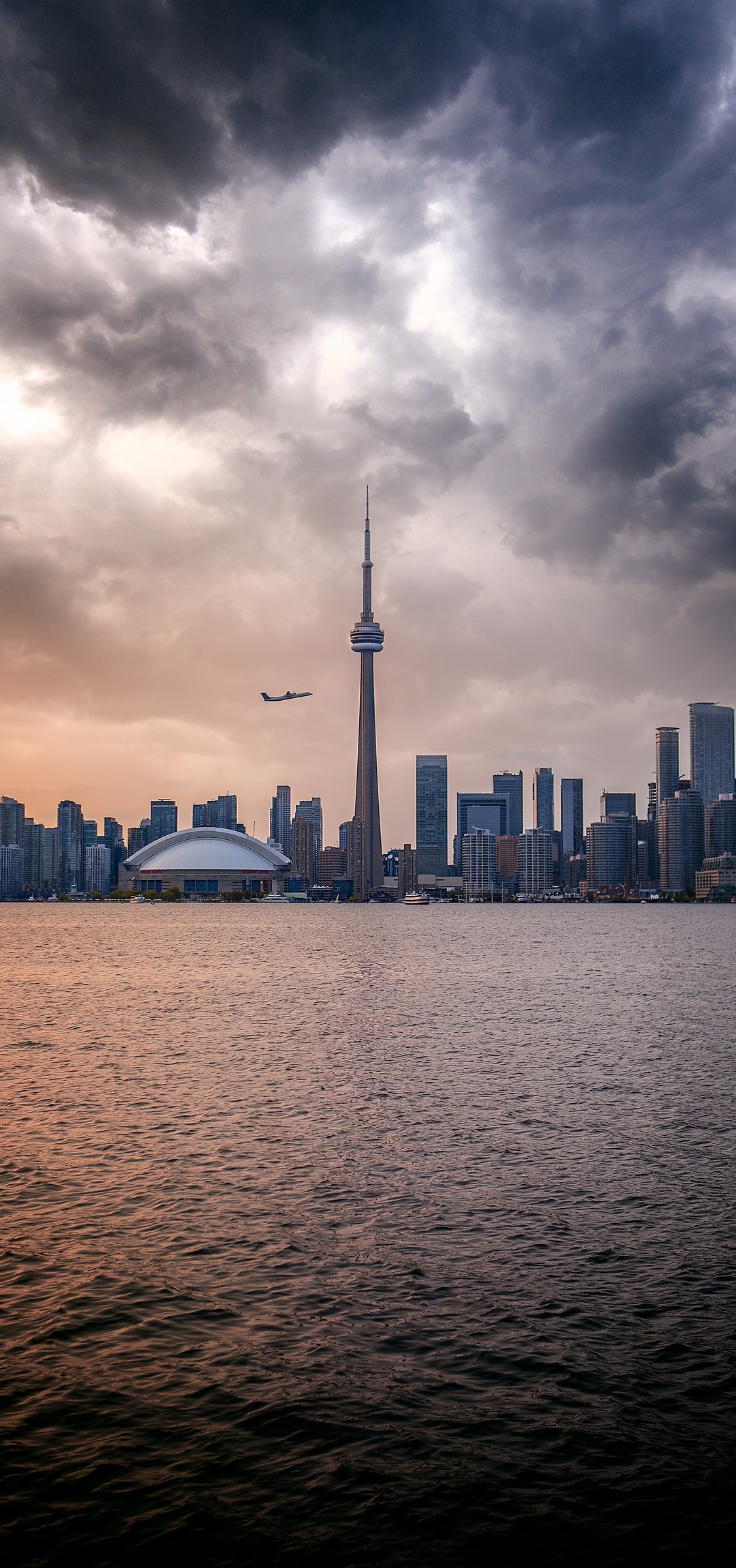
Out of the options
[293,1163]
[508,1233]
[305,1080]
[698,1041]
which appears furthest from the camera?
[698,1041]

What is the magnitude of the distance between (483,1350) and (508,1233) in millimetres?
5166

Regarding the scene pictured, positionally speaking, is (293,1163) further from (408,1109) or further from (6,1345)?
(6,1345)

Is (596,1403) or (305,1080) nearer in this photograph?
(596,1403)

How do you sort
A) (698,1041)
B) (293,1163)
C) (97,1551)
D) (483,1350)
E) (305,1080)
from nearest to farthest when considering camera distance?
(97,1551)
(483,1350)
(293,1163)
(305,1080)
(698,1041)

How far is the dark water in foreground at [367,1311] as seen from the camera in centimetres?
1198

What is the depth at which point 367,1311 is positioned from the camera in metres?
17.2

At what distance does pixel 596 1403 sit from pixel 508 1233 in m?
6.62

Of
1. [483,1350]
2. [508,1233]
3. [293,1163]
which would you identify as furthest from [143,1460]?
[293,1163]

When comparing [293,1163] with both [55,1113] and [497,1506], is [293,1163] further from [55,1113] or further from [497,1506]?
[497,1506]

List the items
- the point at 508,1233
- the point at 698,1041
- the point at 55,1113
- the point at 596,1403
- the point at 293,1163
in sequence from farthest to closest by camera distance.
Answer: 1. the point at 698,1041
2. the point at 55,1113
3. the point at 293,1163
4. the point at 508,1233
5. the point at 596,1403

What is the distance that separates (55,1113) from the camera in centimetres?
3219

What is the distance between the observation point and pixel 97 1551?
11.2 metres

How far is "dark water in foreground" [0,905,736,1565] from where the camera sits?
12.0 m

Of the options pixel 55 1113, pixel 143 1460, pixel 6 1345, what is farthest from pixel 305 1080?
pixel 143 1460
